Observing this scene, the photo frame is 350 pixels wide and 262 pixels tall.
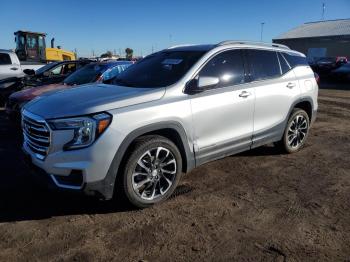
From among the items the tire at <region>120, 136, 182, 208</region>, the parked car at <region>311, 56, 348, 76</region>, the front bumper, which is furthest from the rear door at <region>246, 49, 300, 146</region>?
the parked car at <region>311, 56, 348, 76</region>

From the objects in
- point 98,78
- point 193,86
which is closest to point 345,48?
point 98,78

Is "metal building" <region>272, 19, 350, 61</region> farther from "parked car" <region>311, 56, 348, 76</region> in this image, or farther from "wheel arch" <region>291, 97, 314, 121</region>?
"wheel arch" <region>291, 97, 314, 121</region>

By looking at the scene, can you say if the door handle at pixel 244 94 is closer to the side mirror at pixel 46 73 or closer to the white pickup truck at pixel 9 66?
the side mirror at pixel 46 73

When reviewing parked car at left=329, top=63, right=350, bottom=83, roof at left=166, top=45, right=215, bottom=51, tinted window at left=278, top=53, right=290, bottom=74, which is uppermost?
roof at left=166, top=45, right=215, bottom=51

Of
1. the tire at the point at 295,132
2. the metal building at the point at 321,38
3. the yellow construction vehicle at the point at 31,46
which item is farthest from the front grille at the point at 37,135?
the metal building at the point at 321,38

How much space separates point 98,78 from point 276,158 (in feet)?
14.4

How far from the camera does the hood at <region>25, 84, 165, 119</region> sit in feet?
12.3

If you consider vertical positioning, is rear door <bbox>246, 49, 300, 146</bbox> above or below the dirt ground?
Answer: above

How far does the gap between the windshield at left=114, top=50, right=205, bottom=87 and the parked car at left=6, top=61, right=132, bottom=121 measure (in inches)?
98.4

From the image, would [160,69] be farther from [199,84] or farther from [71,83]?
[71,83]

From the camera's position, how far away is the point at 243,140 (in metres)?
5.09

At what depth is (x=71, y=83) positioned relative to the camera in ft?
27.2

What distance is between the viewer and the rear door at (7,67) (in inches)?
489

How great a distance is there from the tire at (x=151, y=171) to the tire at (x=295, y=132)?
2.47 meters
